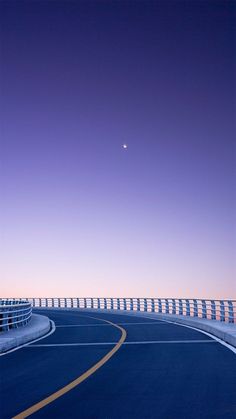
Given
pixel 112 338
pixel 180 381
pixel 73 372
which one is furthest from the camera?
pixel 112 338

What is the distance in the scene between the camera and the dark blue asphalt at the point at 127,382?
338 inches

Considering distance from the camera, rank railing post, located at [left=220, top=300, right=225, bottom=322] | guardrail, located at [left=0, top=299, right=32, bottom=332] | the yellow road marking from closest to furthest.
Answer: the yellow road marking < guardrail, located at [left=0, top=299, right=32, bottom=332] < railing post, located at [left=220, top=300, right=225, bottom=322]

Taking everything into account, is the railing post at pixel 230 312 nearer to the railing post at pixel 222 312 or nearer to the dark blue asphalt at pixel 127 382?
the railing post at pixel 222 312

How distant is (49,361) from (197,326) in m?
14.9

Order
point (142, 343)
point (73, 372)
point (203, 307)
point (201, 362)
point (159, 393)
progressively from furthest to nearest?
point (203, 307), point (142, 343), point (201, 362), point (73, 372), point (159, 393)

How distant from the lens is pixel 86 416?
823 centimetres

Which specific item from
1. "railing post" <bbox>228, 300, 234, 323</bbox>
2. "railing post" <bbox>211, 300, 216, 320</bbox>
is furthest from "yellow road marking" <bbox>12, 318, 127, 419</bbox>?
"railing post" <bbox>211, 300, 216, 320</bbox>

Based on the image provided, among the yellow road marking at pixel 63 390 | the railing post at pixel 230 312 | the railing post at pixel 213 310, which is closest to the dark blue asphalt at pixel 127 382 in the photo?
the yellow road marking at pixel 63 390

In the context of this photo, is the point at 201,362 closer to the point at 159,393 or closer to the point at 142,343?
the point at 159,393

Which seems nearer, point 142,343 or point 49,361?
point 49,361

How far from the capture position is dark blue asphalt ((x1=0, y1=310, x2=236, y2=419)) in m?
8.59

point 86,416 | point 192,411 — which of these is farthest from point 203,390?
point 86,416

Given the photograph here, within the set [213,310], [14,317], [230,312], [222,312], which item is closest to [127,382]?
[14,317]

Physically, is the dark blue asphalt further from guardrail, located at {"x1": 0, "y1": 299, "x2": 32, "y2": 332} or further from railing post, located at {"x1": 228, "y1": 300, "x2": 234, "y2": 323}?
railing post, located at {"x1": 228, "y1": 300, "x2": 234, "y2": 323}
